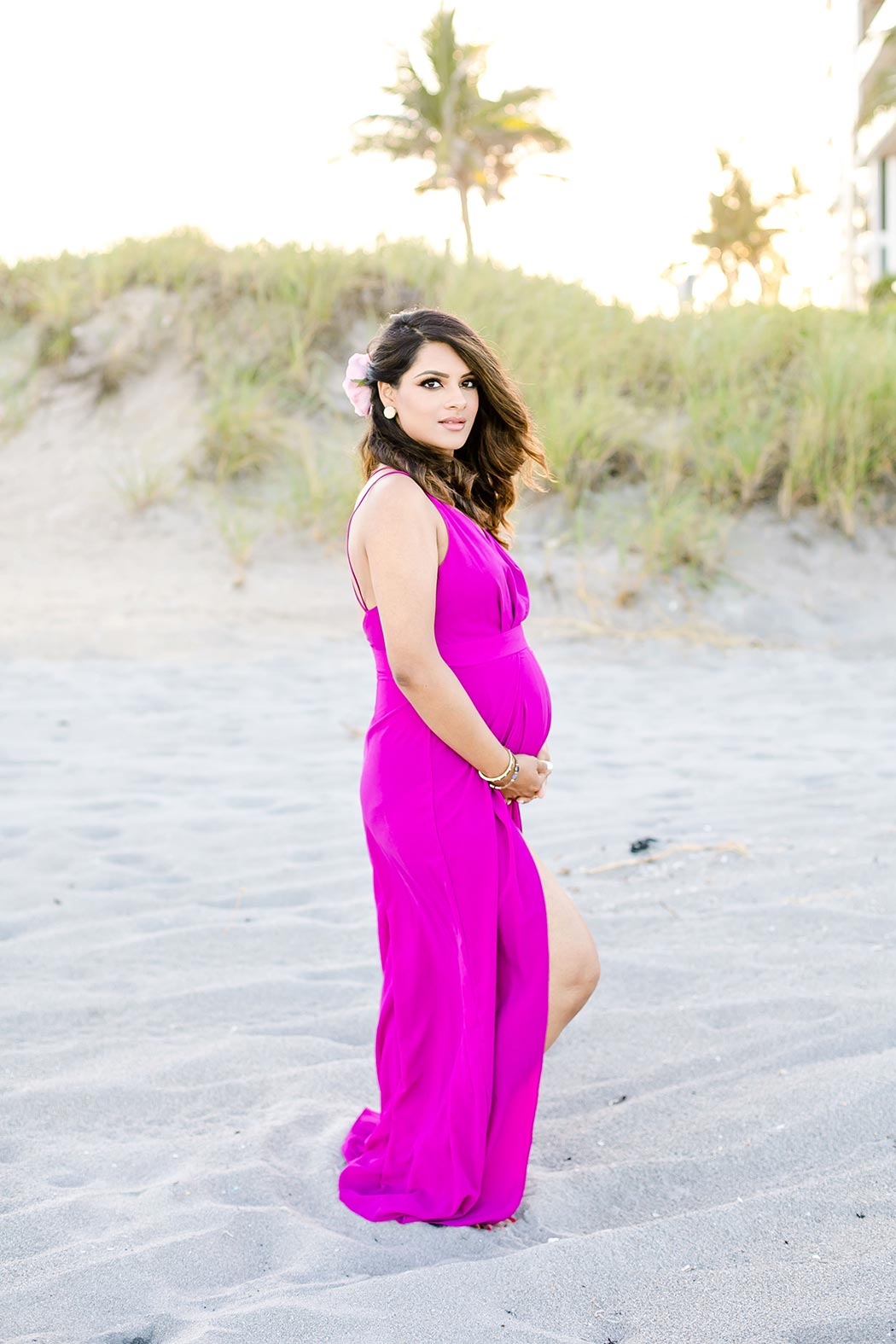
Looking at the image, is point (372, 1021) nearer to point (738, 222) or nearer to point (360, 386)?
point (360, 386)

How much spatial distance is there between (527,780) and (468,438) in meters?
0.75

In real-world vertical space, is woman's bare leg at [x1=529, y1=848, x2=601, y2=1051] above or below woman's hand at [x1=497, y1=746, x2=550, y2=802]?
below

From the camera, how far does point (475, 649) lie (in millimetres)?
2324

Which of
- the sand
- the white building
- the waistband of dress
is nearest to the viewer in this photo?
the sand

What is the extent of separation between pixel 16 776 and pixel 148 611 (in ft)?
10.5

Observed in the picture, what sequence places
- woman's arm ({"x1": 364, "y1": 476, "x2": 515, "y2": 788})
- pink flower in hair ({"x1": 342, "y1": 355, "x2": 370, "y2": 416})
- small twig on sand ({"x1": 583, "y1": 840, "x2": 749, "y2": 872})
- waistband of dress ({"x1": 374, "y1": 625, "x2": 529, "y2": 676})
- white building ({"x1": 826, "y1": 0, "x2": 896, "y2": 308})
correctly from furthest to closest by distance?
white building ({"x1": 826, "y1": 0, "x2": 896, "y2": 308}) < small twig on sand ({"x1": 583, "y1": 840, "x2": 749, "y2": 872}) < pink flower in hair ({"x1": 342, "y1": 355, "x2": 370, "y2": 416}) < waistband of dress ({"x1": 374, "y1": 625, "x2": 529, "y2": 676}) < woman's arm ({"x1": 364, "y1": 476, "x2": 515, "y2": 788})

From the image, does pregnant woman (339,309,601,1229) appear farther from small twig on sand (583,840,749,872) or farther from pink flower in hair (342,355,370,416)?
small twig on sand (583,840,749,872)

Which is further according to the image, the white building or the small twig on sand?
the white building

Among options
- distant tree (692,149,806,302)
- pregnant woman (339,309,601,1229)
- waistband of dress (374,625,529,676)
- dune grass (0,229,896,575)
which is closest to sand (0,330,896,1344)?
pregnant woman (339,309,601,1229)

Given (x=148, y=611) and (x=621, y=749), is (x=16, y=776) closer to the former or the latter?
(x=621, y=749)

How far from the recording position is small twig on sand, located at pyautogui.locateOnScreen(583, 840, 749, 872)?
13.6ft

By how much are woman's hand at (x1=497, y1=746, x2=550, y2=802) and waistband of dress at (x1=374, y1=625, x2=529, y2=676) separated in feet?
0.67

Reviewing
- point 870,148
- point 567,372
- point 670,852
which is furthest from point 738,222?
point 670,852

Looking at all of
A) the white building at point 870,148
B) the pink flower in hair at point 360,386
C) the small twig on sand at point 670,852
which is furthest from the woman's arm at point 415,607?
the white building at point 870,148
